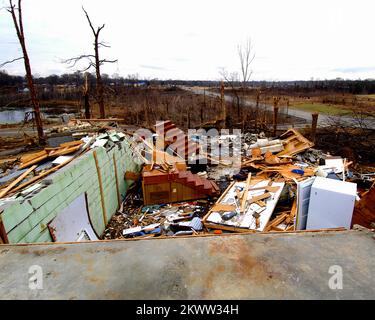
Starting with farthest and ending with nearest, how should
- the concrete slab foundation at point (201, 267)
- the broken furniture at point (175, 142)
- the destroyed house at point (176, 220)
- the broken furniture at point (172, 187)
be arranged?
1. the broken furniture at point (175, 142)
2. the broken furniture at point (172, 187)
3. the destroyed house at point (176, 220)
4. the concrete slab foundation at point (201, 267)

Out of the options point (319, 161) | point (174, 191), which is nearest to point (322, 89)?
point (319, 161)

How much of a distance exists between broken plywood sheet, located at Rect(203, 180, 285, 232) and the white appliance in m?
1.30

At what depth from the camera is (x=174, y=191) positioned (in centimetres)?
783

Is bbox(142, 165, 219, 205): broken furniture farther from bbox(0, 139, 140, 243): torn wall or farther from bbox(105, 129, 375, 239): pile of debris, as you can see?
bbox(0, 139, 140, 243): torn wall

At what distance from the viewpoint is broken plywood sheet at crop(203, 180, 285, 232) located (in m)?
5.84

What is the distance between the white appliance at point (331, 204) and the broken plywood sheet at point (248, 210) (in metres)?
1.30

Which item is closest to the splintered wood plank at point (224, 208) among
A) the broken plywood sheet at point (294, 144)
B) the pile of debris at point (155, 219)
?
the pile of debris at point (155, 219)

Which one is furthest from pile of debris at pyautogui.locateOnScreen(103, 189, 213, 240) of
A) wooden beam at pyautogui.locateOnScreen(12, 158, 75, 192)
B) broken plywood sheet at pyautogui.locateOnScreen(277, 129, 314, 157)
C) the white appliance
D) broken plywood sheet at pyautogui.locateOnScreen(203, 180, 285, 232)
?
broken plywood sheet at pyautogui.locateOnScreen(277, 129, 314, 157)

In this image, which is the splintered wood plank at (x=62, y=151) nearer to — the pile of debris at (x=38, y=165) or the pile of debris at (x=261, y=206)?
the pile of debris at (x=38, y=165)

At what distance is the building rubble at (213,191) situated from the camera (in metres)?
4.70

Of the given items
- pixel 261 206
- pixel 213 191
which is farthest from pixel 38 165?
pixel 261 206

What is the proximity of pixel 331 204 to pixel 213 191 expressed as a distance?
3.89 meters

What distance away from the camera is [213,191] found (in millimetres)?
8062
